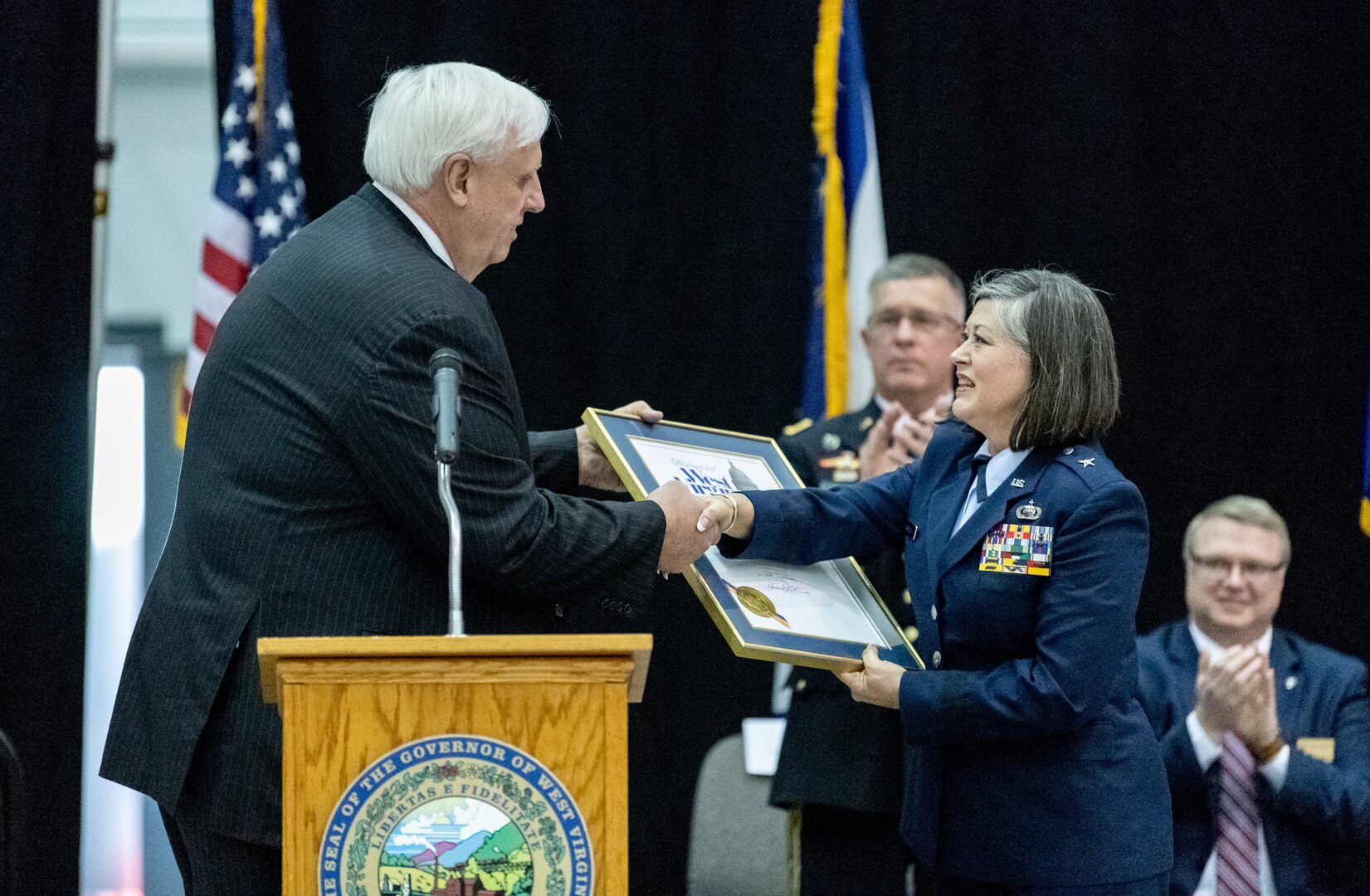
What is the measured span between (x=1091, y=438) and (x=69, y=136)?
9.25 feet

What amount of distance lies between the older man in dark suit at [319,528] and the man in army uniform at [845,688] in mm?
1378

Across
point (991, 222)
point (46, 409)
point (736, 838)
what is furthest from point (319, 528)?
point (991, 222)

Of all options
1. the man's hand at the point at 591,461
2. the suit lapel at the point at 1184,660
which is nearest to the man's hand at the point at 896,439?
the suit lapel at the point at 1184,660

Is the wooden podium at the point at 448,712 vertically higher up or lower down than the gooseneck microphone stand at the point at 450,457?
lower down

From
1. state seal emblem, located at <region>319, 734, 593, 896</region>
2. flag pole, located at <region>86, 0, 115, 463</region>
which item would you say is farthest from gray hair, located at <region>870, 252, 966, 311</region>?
state seal emblem, located at <region>319, 734, 593, 896</region>

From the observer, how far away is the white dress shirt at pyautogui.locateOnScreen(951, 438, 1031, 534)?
248 centimetres

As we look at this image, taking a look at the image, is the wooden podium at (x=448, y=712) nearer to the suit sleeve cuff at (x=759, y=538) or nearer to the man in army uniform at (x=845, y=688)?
the suit sleeve cuff at (x=759, y=538)

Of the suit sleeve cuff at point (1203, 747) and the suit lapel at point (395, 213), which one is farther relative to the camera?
the suit sleeve cuff at point (1203, 747)

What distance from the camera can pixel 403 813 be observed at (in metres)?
1.82

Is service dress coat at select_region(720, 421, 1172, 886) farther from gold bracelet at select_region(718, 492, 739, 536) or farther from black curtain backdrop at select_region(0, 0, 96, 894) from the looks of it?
black curtain backdrop at select_region(0, 0, 96, 894)

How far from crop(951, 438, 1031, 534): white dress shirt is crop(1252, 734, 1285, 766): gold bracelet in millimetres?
1357

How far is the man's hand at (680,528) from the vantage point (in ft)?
7.93

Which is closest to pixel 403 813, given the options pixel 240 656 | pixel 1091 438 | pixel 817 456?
pixel 240 656

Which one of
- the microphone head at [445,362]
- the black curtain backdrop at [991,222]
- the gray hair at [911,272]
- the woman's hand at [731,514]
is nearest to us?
the microphone head at [445,362]
